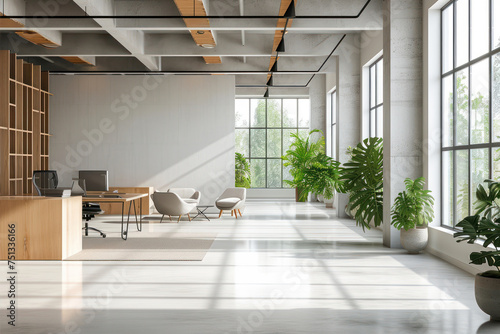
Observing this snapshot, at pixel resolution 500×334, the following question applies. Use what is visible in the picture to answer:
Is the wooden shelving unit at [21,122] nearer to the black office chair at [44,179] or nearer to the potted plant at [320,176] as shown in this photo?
the black office chair at [44,179]

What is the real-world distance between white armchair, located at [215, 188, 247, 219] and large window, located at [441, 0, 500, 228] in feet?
19.3

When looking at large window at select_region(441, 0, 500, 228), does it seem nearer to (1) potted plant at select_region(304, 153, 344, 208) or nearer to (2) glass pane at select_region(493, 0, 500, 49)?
(2) glass pane at select_region(493, 0, 500, 49)

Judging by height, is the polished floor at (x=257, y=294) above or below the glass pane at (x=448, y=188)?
below

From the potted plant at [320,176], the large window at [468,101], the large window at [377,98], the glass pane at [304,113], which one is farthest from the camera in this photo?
the glass pane at [304,113]

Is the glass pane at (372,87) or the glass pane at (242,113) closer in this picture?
the glass pane at (372,87)

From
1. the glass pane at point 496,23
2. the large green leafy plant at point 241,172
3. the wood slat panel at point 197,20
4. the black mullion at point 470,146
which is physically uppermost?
the wood slat panel at point 197,20

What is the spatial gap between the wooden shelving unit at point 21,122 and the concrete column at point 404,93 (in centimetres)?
705

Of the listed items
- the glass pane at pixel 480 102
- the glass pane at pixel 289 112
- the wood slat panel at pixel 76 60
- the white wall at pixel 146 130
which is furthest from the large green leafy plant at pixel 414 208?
the glass pane at pixel 289 112

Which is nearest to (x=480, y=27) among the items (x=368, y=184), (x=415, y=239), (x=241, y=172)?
(x=415, y=239)

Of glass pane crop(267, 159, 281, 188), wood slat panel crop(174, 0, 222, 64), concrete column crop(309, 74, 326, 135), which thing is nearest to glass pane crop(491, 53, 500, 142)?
wood slat panel crop(174, 0, 222, 64)

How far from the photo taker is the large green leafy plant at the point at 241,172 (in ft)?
65.2

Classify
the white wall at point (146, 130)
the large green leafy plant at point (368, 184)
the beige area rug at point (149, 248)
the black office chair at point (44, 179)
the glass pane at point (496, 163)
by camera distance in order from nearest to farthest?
the glass pane at point (496, 163) → the beige area rug at point (149, 248) → the large green leafy plant at point (368, 184) → the black office chair at point (44, 179) → the white wall at point (146, 130)

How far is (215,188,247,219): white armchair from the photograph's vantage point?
1262cm

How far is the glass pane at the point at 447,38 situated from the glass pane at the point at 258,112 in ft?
44.5
